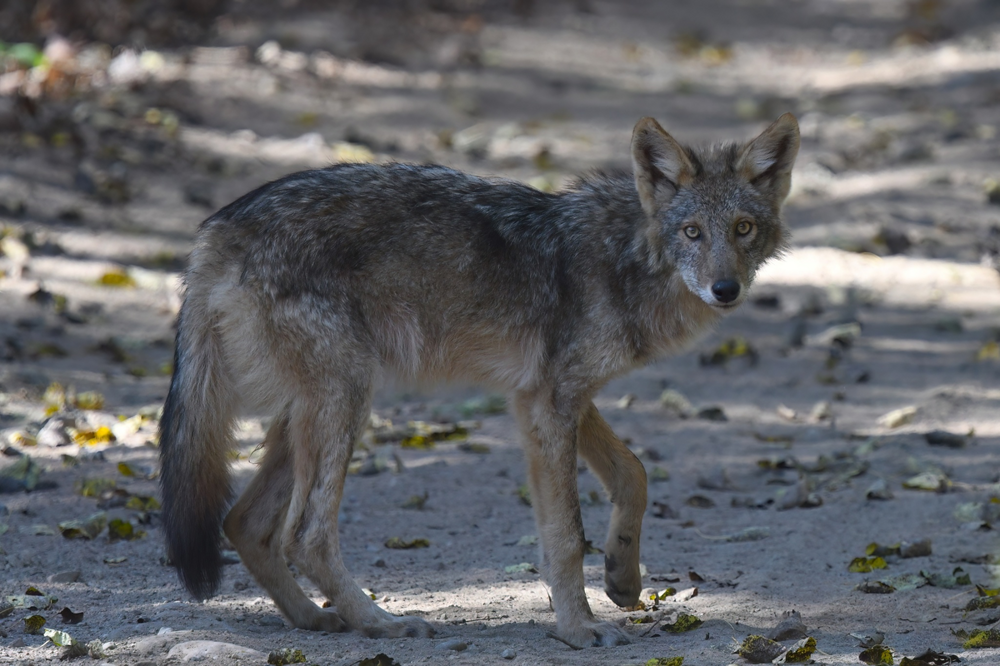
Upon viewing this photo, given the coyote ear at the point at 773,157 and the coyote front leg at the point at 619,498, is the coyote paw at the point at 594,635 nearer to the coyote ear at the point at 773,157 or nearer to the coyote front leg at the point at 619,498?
the coyote front leg at the point at 619,498

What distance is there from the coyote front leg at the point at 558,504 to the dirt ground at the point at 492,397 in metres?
0.18

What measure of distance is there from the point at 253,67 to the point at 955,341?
30.2ft

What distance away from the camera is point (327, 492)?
455 centimetres

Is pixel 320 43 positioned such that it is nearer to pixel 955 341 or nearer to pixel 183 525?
pixel 955 341

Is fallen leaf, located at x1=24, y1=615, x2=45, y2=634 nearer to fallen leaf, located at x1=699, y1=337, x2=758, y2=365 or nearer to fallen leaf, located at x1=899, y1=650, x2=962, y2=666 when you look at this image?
fallen leaf, located at x1=899, y1=650, x2=962, y2=666

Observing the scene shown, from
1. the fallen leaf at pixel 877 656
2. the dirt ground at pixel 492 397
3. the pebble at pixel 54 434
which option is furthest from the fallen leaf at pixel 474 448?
the fallen leaf at pixel 877 656

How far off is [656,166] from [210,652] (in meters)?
2.85

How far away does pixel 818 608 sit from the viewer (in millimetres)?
4715

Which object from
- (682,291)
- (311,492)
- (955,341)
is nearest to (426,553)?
(311,492)

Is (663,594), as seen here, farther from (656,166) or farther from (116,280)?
(116,280)

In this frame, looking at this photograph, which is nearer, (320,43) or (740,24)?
(320,43)

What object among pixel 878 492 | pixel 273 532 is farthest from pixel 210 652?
pixel 878 492

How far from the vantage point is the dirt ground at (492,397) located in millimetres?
A: 4773

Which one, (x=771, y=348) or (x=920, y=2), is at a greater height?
(x=920, y=2)
